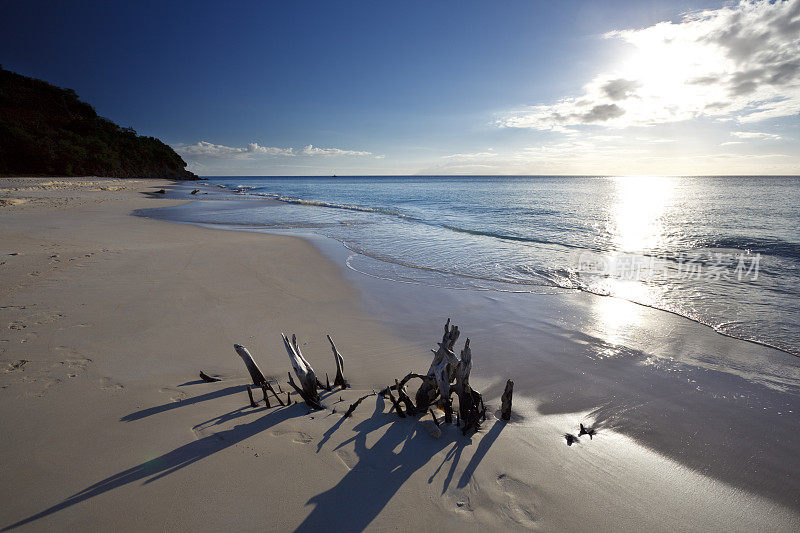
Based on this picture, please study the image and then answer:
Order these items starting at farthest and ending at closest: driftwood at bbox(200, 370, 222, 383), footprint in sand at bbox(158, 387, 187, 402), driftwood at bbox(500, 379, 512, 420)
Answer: driftwood at bbox(200, 370, 222, 383), footprint in sand at bbox(158, 387, 187, 402), driftwood at bbox(500, 379, 512, 420)

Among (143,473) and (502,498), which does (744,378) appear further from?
(143,473)

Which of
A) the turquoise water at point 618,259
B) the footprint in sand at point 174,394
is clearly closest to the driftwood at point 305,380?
the footprint in sand at point 174,394

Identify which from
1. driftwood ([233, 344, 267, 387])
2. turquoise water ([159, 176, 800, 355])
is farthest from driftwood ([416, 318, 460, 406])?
turquoise water ([159, 176, 800, 355])

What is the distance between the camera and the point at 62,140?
152 ft

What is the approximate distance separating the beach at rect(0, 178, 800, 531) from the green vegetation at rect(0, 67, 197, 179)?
169 ft

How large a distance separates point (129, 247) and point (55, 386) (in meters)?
8.20

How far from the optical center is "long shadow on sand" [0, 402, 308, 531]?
220 centimetres

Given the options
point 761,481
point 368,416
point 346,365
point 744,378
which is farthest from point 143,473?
point 744,378

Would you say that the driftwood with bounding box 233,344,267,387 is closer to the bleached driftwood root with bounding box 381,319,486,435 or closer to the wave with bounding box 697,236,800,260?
the bleached driftwood root with bounding box 381,319,486,435

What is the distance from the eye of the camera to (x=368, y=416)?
130 inches

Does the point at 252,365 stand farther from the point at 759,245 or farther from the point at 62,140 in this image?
the point at 62,140

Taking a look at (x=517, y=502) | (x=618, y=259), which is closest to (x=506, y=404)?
(x=517, y=502)

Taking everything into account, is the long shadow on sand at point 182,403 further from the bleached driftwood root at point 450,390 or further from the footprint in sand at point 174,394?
the bleached driftwood root at point 450,390

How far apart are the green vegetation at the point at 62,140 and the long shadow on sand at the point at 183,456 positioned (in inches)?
2189
